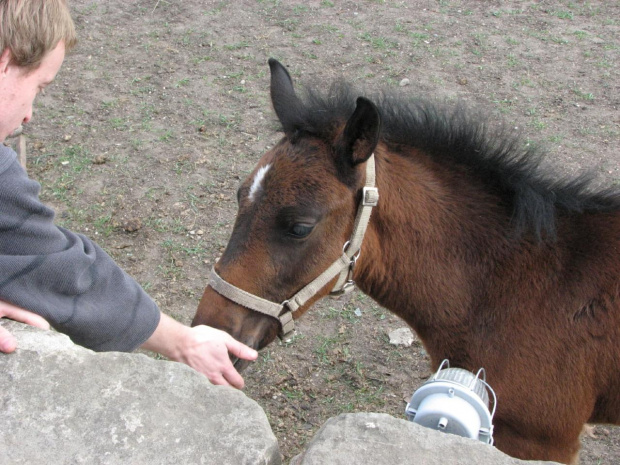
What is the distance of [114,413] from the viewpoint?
139cm

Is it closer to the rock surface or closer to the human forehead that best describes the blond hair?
the human forehead

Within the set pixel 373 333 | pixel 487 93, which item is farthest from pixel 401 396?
pixel 487 93

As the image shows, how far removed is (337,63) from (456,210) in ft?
15.2

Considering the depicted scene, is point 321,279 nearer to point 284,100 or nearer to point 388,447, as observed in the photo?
point 284,100

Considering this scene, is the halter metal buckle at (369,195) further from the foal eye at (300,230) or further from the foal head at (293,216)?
the foal eye at (300,230)

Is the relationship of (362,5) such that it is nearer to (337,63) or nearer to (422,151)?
(337,63)

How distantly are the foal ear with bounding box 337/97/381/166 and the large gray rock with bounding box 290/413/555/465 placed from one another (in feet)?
3.89

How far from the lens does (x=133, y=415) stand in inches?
54.9

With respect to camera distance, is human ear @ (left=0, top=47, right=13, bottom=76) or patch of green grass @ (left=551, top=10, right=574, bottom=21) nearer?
human ear @ (left=0, top=47, right=13, bottom=76)

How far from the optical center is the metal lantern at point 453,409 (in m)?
1.67

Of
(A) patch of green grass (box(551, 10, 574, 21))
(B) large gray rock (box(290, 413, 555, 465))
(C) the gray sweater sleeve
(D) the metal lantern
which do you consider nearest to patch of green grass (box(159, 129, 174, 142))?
(C) the gray sweater sleeve

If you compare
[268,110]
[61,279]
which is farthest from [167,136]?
[61,279]

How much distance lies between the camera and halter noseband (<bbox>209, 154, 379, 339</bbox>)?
7.82ft

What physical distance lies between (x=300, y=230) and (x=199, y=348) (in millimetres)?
665
